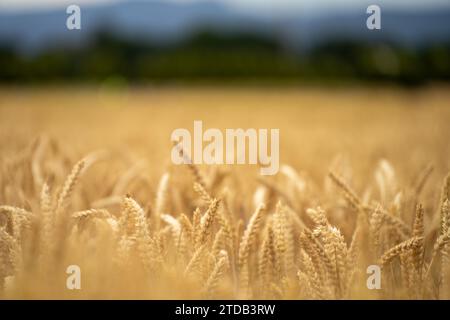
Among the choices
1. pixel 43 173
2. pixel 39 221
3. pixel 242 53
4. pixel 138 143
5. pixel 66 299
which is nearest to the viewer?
pixel 66 299

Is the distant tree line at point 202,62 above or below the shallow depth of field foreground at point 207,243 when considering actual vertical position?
above

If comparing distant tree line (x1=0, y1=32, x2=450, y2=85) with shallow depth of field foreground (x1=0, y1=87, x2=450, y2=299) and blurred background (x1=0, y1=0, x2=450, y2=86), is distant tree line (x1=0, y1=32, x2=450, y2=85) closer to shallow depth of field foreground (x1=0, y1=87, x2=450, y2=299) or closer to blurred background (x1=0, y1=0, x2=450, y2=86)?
blurred background (x1=0, y1=0, x2=450, y2=86)

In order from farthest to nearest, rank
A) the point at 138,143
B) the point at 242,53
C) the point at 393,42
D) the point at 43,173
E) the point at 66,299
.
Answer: the point at 242,53
the point at 393,42
the point at 138,143
the point at 43,173
the point at 66,299

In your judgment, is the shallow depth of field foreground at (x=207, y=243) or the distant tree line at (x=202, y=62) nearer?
the shallow depth of field foreground at (x=207, y=243)

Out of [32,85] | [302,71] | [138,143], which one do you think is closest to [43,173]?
[138,143]

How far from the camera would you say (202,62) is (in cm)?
2956

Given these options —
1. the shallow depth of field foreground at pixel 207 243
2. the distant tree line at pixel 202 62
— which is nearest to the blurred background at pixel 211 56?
the distant tree line at pixel 202 62

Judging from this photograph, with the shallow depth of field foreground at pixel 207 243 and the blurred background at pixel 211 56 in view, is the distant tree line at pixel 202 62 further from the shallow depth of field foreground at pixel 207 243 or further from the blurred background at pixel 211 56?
the shallow depth of field foreground at pixel 207 243

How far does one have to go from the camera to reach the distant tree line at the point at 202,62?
954 inches

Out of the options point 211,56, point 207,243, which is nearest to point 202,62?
point 211,56

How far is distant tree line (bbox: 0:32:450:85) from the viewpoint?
79.5 feet

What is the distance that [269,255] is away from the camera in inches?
56.9
